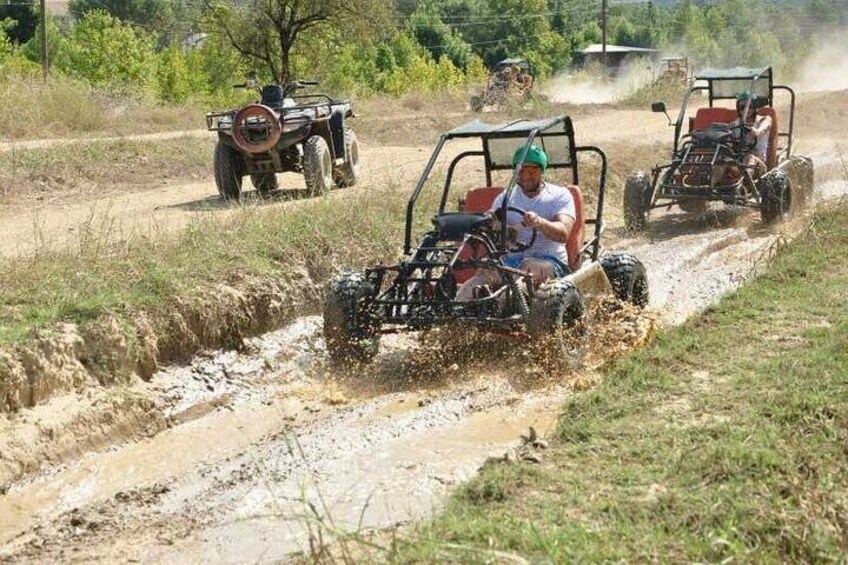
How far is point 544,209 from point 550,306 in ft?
3.32

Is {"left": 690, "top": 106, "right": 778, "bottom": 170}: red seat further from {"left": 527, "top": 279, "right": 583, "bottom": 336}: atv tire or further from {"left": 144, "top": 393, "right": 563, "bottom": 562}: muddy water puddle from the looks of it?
{"left": 144, "top": 393, "right": 563, "bottom": 562}: muddy water puddle

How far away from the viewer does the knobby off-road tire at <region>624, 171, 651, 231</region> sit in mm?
13172

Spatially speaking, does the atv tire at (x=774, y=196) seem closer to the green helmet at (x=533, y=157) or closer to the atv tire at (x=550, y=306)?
the green helmet at (x=533, y=157)

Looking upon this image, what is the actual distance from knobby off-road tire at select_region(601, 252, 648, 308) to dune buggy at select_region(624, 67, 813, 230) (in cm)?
371

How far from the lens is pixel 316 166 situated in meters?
14.2

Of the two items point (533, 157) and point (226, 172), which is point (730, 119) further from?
point (533, 157)

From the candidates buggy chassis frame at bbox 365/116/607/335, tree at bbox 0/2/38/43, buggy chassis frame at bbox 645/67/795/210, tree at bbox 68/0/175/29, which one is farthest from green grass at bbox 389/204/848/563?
tree at bbox 68/0/175/29

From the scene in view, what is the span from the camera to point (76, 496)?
6.38 m

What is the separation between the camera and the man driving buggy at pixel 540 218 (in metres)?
8.27

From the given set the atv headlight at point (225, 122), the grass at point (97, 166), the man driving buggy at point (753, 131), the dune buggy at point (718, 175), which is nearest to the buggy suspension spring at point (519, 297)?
the dune buggy at point (718, 175)

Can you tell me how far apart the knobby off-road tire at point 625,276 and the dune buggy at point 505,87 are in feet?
72.7

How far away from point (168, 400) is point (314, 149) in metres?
6.87

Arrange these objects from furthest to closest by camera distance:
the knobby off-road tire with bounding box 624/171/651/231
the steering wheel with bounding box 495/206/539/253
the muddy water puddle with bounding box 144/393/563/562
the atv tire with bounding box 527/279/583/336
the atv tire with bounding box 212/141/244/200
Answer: the atv tire with bounding box 212/141/244/200
the knobby off-road tire with bounding box 624/171/651/231
the steering wheel with bounding box 495/206/539/253
the atv tire with bounding box 527/279/583/336
the muddy water puddle with bounding box 144/393/563/562

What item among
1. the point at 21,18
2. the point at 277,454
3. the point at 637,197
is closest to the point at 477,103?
the point at 637,197
